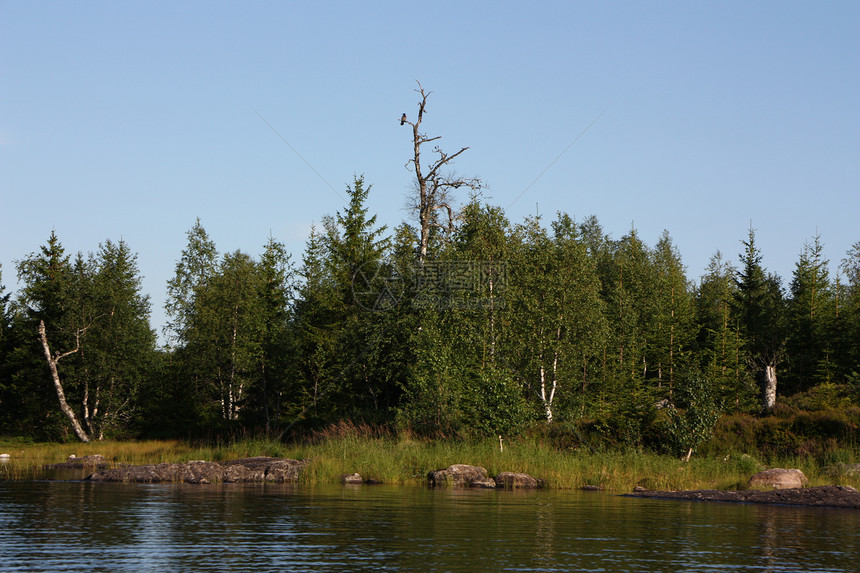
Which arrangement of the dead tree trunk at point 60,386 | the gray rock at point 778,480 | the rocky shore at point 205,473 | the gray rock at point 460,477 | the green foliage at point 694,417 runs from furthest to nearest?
the dead tree trunk at point 60,386 < the green foliage at point 694,417 < the rocky shore at point 205,473 < the gray rock at point 460,477 < the gray rock at point 778,480

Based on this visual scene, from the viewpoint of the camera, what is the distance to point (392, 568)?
12281 mm

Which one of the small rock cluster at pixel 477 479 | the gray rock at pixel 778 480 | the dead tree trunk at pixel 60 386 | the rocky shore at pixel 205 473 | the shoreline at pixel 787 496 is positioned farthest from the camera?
the dead tree trunk at pixel 60 386

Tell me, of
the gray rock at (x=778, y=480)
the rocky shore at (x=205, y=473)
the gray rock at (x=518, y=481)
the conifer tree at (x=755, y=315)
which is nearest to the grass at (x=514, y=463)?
the gray rock at (x=518, y=481)

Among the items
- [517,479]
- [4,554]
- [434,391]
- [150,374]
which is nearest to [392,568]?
[4,554]

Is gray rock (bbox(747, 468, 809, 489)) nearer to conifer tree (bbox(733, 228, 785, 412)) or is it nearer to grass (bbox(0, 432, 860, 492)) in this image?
grass (bbox(0, 432, 860, 492))

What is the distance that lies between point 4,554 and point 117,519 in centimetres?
518

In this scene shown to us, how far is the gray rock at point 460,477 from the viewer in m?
31.2

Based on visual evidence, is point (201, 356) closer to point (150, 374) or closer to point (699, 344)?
point (150, 374)

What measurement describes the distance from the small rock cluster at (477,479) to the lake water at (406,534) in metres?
5.32

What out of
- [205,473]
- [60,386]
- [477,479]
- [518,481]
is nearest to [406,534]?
[477,479]

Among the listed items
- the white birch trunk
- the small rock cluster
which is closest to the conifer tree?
the white birch trunk

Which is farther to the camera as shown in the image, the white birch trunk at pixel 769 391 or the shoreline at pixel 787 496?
the white birch trunk at pixel 769 391

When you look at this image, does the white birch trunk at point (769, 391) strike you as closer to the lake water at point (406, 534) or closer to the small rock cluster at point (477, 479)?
the small rock cluster at point (477, 479)

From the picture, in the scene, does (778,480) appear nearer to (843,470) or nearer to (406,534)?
(843,470)
